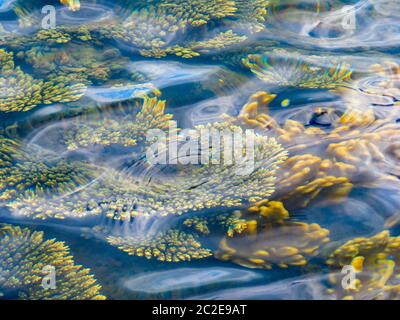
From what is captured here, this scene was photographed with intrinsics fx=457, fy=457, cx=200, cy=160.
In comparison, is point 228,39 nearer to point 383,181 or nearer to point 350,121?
point 350,121

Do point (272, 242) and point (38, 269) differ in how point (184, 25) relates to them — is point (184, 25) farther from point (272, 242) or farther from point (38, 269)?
point (38, 269)

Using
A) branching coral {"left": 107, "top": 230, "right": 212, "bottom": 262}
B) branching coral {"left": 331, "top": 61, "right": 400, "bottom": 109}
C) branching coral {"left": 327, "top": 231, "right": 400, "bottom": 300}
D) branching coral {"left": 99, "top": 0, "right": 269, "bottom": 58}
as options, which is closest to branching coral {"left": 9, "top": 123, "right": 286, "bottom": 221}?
branching coral {"left": 107, "top": 230, "right": 212, "bottom": 262}

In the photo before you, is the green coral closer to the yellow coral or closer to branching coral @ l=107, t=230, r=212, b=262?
→ branching coral @ l=107, t=230, r=212, b=262

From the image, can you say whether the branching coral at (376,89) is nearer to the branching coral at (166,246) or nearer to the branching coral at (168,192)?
the branching coral at (168,192)

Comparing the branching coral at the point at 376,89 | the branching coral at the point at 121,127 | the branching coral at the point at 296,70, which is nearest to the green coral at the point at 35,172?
the branching coral at the point at 121,127

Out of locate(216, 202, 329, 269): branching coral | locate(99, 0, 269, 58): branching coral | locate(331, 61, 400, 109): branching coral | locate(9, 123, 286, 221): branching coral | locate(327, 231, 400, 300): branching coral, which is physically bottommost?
locate(327, 231, 400, 300): branching coral

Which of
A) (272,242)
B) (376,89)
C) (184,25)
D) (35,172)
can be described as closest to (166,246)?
(272,242)

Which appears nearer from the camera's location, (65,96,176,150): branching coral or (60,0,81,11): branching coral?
(65,96,176,150): branching coral
